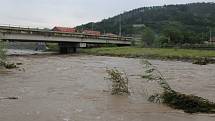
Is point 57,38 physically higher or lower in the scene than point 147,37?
higher

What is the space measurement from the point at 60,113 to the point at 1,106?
311 centimetres

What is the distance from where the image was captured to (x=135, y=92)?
85.1 ft

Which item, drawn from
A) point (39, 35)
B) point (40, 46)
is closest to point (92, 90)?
point (39, 35)

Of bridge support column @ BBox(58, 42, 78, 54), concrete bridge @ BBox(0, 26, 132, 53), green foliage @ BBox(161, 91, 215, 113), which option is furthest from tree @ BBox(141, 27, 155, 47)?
green foliage @ BBox(161, 91, 215, 113)

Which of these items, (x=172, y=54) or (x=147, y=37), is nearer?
(x=172, y=54)

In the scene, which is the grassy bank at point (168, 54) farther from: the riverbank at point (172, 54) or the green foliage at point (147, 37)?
the green foliage at point (147, 37)

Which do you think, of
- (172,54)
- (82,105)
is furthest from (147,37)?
(82,105)

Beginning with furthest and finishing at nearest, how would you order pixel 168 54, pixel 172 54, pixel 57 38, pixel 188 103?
pixel 57 38, pixel 168 54, pixel 172 54, pixel 188 103

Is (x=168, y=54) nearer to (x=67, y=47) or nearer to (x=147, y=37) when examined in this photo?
(x=67, y=47)

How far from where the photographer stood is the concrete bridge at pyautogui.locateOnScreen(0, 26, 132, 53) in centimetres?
8062

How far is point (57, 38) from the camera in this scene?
9462 cm

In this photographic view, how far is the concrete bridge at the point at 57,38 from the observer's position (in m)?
80.6

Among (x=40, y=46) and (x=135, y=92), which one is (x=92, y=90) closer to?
A: (x=135, y=92)

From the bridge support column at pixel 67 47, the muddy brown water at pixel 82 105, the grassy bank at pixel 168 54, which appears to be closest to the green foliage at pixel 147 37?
the bridge support column at pixel 67 47
